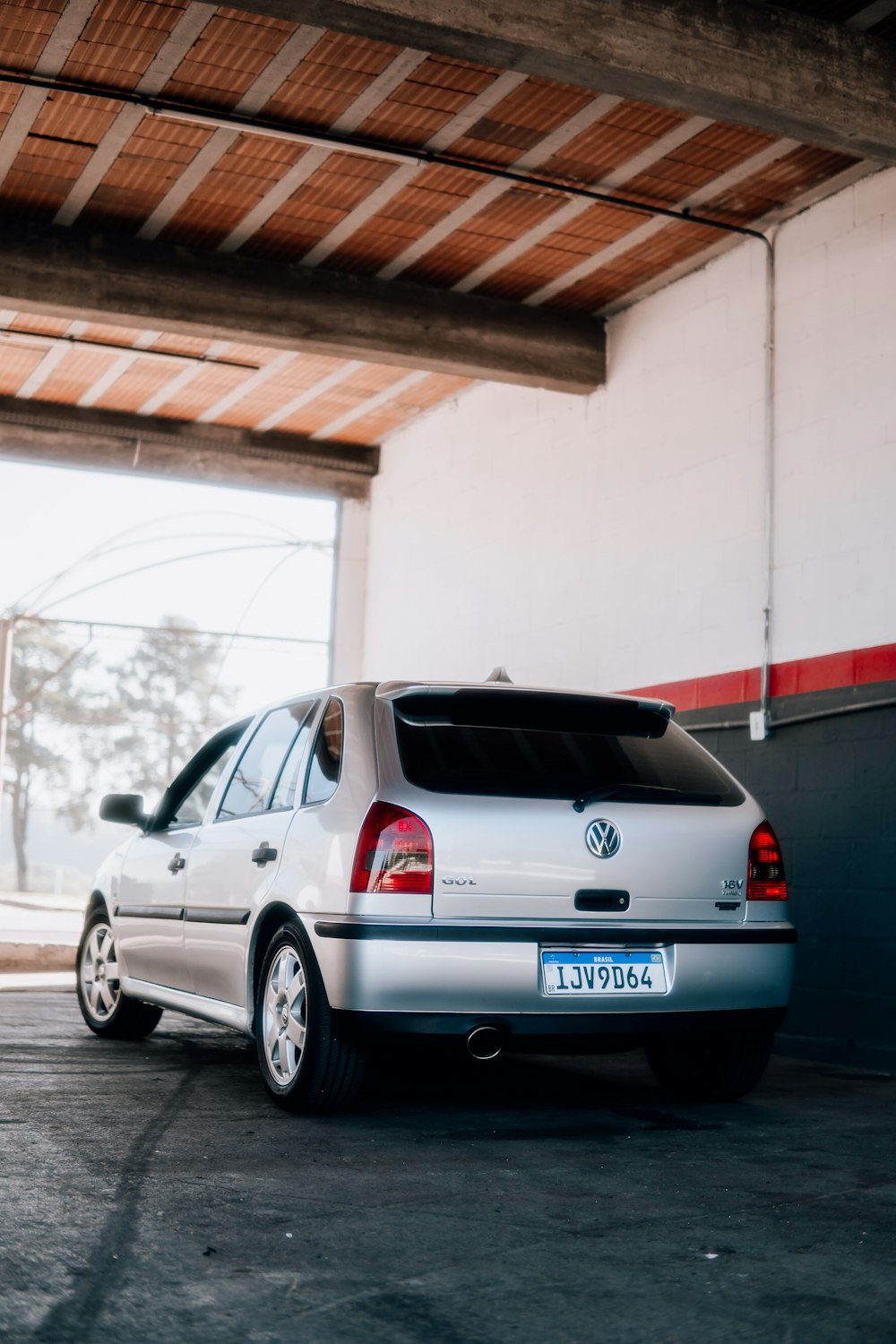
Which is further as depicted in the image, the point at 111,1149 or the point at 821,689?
the point at 821,689

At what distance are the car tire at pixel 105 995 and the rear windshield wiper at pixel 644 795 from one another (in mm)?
3123

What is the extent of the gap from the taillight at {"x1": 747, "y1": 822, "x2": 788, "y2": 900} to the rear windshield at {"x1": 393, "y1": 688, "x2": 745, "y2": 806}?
160 mm

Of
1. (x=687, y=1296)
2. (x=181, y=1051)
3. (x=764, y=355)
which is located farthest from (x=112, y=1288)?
(x=764, y=355)

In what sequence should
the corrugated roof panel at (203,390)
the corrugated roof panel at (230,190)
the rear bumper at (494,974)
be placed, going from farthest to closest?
the corrugated roof panel at (203,390)
the corrugated roof panel at (230,190)
the rear bumper at (494,974)

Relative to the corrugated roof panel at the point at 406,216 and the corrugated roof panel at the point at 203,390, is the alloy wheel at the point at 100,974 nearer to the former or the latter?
the corrugated roof panel at the point at 406,216

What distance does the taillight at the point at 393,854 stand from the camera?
194 inches

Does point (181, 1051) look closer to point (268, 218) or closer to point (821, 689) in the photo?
point (821, 689)

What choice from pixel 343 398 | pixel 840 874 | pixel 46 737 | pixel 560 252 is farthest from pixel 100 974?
pixel 46 737

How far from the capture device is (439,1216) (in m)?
3.80

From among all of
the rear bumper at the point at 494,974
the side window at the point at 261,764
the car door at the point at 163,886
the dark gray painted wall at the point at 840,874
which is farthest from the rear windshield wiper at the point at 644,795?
the dark gray painted wall at the point at 840,874

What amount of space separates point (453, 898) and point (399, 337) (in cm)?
640

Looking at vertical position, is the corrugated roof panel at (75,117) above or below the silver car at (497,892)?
above

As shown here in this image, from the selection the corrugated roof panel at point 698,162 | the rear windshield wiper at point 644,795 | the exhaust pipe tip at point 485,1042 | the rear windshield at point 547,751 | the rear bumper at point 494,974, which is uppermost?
the corrugated roof panel at point 698,162

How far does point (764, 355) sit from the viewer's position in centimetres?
914
